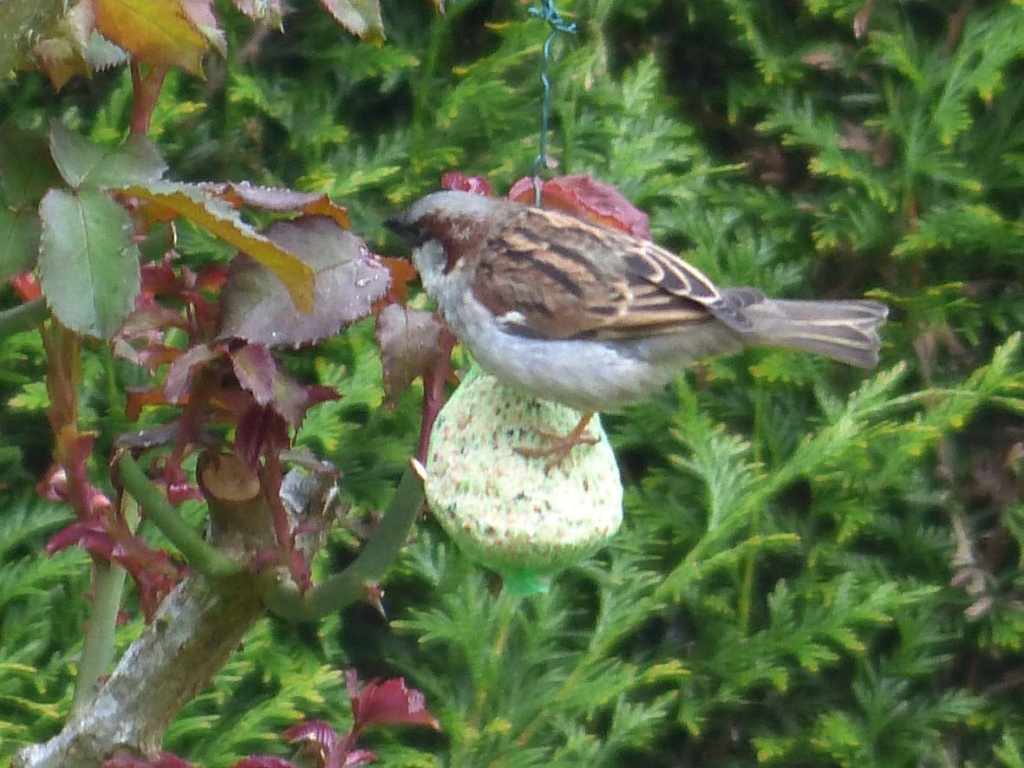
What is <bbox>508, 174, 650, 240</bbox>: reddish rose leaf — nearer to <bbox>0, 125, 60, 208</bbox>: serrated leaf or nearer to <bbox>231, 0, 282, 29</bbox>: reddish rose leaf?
<bbox>231, 0, 282, 29</bbox>: reddish rose leaf

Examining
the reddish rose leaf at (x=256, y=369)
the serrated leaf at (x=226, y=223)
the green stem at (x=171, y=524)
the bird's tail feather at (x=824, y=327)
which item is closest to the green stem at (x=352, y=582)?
the green stem at (x=171, y=524)

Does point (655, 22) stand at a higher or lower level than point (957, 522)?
higher

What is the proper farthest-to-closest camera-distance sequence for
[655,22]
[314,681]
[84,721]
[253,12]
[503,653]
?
[655,22], [503,653], [314,681], [84,721], [253,12]

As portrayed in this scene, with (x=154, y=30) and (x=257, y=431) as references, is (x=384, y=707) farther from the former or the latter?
(x=154, y=30)

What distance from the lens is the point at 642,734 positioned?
77.2 inches

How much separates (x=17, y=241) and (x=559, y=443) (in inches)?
25.7

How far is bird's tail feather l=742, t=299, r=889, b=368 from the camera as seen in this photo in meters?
1.42

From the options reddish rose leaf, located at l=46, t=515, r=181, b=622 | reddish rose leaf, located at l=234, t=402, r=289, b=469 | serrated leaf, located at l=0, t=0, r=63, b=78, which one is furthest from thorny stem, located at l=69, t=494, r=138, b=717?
serrated leaf, located at l=0, t=0, r=63, b=78

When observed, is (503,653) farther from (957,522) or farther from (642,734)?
(957,522)

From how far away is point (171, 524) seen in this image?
3.20 ft

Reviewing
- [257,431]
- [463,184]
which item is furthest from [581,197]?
[257,431]

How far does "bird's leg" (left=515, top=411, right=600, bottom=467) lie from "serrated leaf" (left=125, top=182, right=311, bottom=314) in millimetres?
553

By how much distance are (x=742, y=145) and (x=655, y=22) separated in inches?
11.5

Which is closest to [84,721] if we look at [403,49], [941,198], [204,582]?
[204,582]
